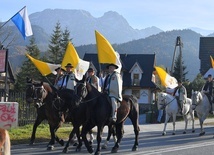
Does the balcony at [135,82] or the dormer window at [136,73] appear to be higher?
the dormer window at [136,73]

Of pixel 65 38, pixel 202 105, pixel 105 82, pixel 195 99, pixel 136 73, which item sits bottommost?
pixel 202 105

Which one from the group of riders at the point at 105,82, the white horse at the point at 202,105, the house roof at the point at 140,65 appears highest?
the house roof at the point at 140,65

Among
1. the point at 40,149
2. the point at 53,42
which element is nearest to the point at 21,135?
the point at 40,149

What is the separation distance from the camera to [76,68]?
16.6 m

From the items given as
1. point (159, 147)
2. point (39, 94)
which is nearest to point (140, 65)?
point (159, 147)

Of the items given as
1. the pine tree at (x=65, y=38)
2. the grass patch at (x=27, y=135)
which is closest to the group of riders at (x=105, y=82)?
the grass patch at (x=27, y=135)

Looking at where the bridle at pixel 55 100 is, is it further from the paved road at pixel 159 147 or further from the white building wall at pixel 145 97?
the white building wall at pixel 145 97

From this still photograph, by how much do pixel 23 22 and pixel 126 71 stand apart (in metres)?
41.2

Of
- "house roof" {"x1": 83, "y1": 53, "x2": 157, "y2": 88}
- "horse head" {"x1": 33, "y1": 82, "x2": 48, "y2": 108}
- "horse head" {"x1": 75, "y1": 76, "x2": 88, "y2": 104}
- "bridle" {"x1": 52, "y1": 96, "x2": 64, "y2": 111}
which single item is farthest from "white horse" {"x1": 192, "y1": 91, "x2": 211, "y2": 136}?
"house roof" {"x1": 83, "y1": 53, "x2": 157, "y2": 88}

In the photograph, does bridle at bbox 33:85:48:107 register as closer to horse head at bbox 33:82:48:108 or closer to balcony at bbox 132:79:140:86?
horse head at bbox 33:82:48:108

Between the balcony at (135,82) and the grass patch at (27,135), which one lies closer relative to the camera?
the grass patch at (27,135)

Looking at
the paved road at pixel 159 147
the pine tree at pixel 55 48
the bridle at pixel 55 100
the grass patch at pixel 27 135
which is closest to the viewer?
the bridle at pixel 55 100

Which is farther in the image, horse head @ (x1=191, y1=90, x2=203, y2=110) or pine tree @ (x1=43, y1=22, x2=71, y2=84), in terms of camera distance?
pine tree @ (x1=43, y1=22, x2=71, y2=84)

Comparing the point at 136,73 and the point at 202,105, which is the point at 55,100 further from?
the point at 136,73
